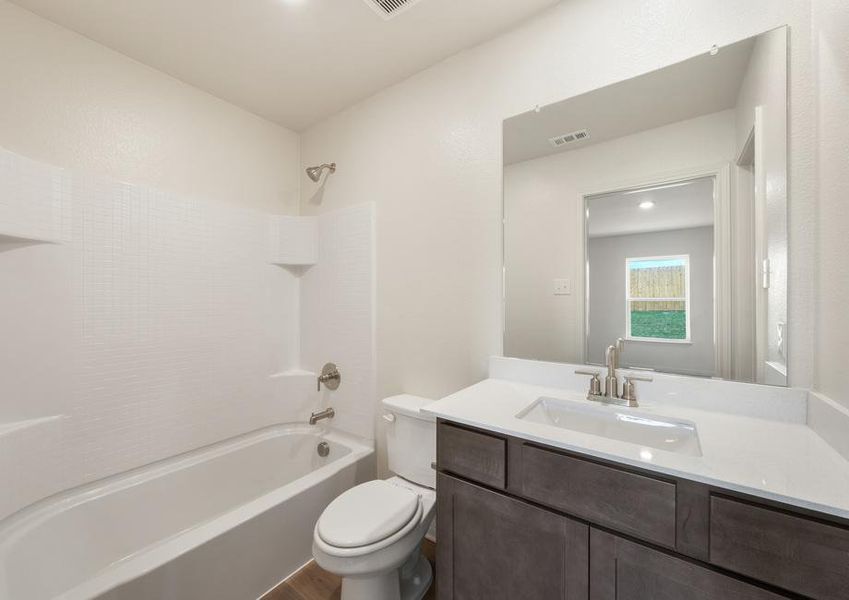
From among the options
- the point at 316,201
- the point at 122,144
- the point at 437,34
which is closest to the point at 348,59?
the point at 437,34

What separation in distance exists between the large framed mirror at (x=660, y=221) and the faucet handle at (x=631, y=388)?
0.07m

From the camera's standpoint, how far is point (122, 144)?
1779mm

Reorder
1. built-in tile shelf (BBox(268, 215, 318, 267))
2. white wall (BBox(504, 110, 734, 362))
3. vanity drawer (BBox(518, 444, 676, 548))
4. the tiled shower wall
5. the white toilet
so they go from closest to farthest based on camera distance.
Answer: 1. vanity drawer (BBox(518, 444, 676, 548))
2. the white toilet
3. white wall (BBox(504, 110, 734, 362))
4. the tiled shower wall
5. built-in tile shelf (BBox(268, 215, 318, 267))

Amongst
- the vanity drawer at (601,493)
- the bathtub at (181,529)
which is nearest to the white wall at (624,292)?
the vanity drawer at (601,493)

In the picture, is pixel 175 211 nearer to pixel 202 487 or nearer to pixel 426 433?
pixel 202 487

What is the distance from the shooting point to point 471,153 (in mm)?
1736

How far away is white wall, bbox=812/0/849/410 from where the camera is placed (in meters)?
0.88

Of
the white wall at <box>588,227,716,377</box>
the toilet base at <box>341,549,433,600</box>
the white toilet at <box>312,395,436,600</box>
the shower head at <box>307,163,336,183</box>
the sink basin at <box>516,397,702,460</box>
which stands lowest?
the toilet base at <box>341,549,433,600</box>

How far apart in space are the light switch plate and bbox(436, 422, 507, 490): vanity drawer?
732mm

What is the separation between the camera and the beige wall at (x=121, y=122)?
150cm

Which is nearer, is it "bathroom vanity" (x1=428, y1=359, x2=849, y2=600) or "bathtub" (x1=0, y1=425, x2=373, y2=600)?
"bathroom vanity" (x1=428, y1=359, x2=849, y2=600)

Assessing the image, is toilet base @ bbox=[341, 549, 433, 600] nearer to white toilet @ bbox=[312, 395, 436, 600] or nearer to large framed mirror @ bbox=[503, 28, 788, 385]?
white toilet @ bbox=[312, 395, 436, 600]

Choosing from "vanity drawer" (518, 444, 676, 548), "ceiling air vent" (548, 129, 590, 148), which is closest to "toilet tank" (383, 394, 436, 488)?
"vanity drawer" (518, 444, 676, 548)

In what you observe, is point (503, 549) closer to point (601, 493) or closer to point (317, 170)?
point (601, 493)
